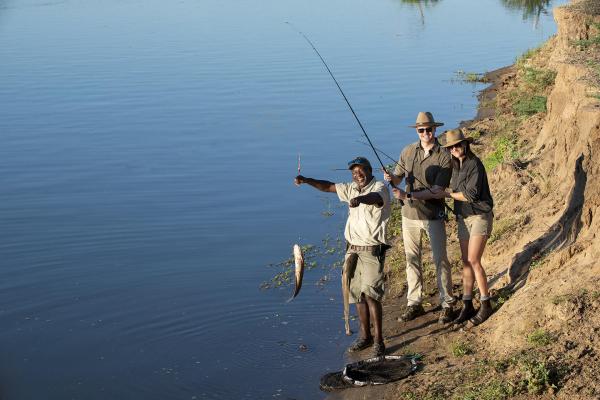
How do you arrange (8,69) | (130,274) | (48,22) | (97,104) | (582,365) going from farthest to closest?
(48,22) < (8,69) < (97,104) < (130,274) < (582,365)

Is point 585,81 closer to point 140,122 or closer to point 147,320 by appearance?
point 147,320

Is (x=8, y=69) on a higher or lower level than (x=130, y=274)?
higher

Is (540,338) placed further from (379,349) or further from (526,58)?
(526,58)

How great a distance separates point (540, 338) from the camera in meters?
8.30

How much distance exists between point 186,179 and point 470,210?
8827 millimetres

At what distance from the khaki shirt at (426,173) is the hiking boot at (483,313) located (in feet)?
3.08

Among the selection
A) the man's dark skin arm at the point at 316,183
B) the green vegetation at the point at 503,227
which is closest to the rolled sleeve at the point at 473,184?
the man's dark skin arm at the point at 316,183

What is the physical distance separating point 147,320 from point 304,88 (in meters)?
14.4

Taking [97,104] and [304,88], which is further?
[304,88]

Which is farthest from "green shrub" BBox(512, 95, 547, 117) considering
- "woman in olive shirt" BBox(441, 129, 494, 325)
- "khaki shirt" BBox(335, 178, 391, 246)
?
"khaki shirt" BBox(335, 178, 391, 246)

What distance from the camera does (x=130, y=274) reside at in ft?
42.7

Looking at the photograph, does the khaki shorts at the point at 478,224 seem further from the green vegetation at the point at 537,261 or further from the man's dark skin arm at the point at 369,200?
the man's dark skin arm at the point at 369,200

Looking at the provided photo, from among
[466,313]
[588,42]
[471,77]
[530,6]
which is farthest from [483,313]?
[530,6]

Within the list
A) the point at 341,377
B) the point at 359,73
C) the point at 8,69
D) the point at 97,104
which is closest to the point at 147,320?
the point at 341,377
